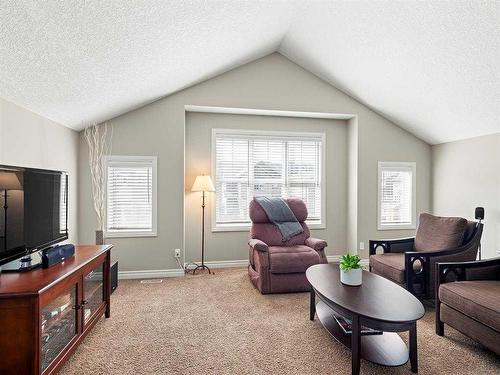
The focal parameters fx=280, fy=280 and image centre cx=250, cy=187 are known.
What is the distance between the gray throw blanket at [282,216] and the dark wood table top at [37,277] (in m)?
2.33

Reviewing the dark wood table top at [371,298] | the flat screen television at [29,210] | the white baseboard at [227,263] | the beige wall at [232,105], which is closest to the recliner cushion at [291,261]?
the dark wood table top at [371,298]

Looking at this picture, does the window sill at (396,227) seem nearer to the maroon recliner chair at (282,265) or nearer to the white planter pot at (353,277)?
the maroon recliner chair at (282,265)

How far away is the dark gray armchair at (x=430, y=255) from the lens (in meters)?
2.96

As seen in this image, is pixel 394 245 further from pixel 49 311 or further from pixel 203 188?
pixel 49 311

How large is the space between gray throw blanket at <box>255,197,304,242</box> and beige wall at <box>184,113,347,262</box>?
821mm

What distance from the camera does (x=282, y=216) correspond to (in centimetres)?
411

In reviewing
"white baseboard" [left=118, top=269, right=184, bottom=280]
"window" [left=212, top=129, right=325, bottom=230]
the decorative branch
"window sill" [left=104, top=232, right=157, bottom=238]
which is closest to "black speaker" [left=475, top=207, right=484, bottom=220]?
"window" [left=212, top=129, right=325, bottom=230]

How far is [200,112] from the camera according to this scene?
4574 millimetres

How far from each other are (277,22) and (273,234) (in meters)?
2.78

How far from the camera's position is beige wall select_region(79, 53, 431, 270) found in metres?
4.07

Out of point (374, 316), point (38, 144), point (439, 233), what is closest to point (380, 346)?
point (374, 316)

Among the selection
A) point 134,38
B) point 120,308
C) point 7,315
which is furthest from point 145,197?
point 7,315

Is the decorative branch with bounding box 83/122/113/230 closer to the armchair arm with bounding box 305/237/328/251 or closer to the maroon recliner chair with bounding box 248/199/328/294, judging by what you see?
the maroon recliner chair with bounding box 248/199/328/294

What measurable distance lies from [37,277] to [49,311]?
0.24 meters
